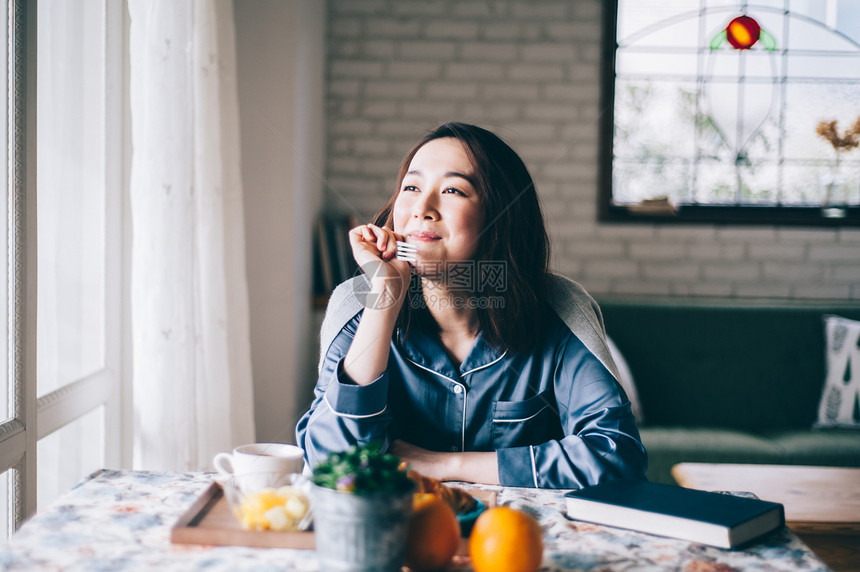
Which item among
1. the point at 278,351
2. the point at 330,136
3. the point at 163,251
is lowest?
the point at 278,351

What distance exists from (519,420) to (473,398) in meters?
0.10

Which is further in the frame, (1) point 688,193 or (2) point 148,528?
(1) point 688,193

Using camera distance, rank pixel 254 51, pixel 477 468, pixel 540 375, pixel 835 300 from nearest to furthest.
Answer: pixel 477 468 → pixel 540 375 → pixel 254 51 → pixel 835 300

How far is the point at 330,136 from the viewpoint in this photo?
3.42 m

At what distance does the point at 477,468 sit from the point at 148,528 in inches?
22.0

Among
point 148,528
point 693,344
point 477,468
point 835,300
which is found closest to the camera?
point 148,528

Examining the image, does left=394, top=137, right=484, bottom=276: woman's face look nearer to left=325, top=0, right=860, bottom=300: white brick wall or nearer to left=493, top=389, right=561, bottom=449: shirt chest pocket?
left=493, top=389, right=561, bottom=449: shirt chest pocket

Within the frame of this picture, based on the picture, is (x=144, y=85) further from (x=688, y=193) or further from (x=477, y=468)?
(x=688, y=193)

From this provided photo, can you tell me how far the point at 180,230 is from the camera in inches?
78.5

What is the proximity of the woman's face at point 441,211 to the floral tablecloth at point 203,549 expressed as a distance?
57 cm

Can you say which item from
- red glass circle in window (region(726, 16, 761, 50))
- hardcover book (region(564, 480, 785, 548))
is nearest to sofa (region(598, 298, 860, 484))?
red glass circle in window (region(726, 16, 761, 50))

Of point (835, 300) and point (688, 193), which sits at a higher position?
point (688, 193)

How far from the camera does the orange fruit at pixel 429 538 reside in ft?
2.52

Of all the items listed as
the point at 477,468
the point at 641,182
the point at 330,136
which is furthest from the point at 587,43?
the point at 477,468
